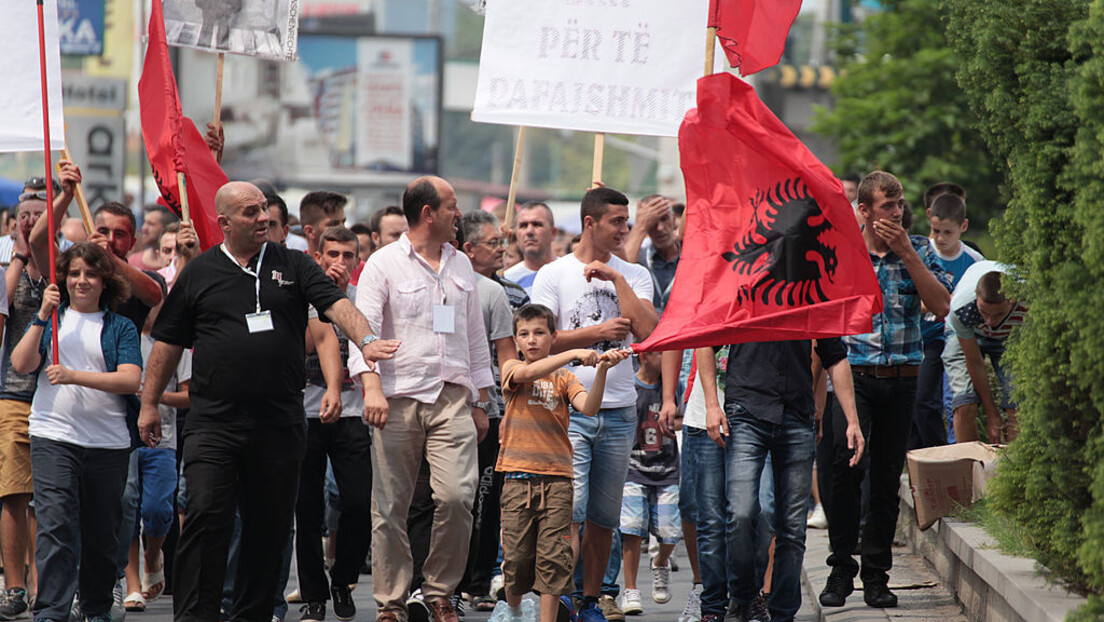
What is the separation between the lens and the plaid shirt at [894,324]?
854 cm

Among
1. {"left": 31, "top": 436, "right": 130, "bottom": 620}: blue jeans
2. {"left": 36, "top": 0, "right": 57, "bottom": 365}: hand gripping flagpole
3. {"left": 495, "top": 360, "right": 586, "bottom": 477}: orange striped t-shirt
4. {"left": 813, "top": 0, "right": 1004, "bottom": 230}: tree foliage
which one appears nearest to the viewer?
{"left": 495, "top": 360, "right": 586, "bottom": 477}: orange striped t-shirt

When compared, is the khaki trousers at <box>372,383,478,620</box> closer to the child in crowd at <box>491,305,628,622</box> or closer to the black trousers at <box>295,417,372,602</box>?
the child in crowd at <box>491,305,628,622</box>

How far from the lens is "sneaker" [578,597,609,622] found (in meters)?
8.59

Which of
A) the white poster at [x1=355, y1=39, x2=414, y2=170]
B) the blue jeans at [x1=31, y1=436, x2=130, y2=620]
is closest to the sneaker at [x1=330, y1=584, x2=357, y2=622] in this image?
the blue jeans at [x1=31, y1=436, x2=130, y2=620]

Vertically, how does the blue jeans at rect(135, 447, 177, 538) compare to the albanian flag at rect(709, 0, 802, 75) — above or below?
below

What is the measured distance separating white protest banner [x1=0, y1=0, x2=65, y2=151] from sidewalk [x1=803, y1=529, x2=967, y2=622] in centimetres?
516

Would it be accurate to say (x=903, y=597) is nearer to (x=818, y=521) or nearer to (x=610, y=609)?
(x=610, y=609)

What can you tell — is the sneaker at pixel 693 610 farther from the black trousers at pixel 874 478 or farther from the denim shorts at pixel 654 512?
the denim shorts at pixel 654 512

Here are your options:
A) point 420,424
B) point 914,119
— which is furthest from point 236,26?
point 914,119

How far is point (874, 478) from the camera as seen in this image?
8617 millimetres

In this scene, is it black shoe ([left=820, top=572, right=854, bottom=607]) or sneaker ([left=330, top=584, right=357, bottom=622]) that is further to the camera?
sneaker ([left=330, top=584, right=357, bottom=622])

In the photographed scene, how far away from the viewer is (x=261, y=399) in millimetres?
7410

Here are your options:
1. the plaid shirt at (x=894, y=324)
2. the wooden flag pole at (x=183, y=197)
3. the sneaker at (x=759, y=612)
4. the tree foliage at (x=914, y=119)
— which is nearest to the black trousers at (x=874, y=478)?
the plaid shirt at (x=894, y=324)

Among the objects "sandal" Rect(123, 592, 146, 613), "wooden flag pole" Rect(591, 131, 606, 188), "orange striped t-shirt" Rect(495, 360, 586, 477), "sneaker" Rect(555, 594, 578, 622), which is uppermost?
"wooden flag pole" Rect(591, 131, 606, 188)
